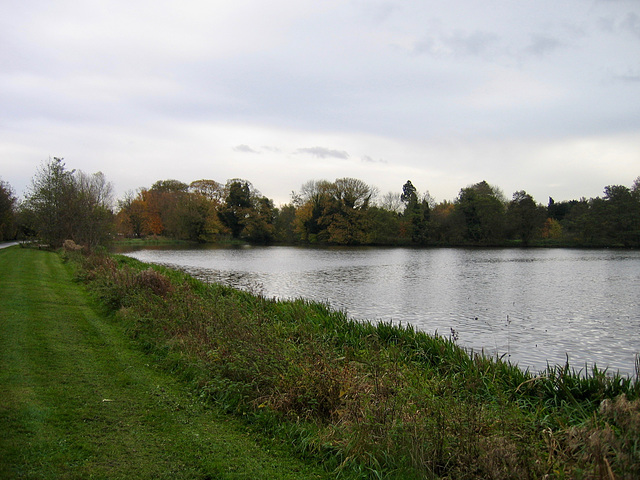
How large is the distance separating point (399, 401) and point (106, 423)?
319 cm

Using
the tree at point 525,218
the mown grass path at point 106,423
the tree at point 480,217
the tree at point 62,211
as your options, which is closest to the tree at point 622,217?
the tree at point 525,218

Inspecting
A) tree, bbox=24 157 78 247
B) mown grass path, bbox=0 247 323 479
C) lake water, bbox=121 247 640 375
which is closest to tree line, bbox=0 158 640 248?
tree, bbox=24 157 78 247

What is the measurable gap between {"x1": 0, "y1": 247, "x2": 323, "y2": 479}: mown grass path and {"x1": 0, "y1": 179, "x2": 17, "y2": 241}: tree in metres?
48.2

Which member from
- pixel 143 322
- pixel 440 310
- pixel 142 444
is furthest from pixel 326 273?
pixel 142 444

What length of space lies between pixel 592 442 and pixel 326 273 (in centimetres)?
2823

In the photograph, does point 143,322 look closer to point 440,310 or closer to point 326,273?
point 440,310

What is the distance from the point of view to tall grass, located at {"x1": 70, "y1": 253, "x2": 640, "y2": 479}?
3.56 meters

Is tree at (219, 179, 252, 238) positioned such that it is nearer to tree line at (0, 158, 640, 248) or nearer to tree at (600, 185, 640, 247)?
tree line at (0, 158, 640, 248)

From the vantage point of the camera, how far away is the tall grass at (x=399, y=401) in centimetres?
356

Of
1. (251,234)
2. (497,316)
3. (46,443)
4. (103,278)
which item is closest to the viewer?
(46,443)

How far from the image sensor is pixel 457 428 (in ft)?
13.6

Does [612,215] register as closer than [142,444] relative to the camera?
No

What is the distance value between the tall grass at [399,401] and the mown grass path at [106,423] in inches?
16.1

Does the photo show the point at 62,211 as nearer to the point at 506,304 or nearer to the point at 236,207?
the point at 506,304
